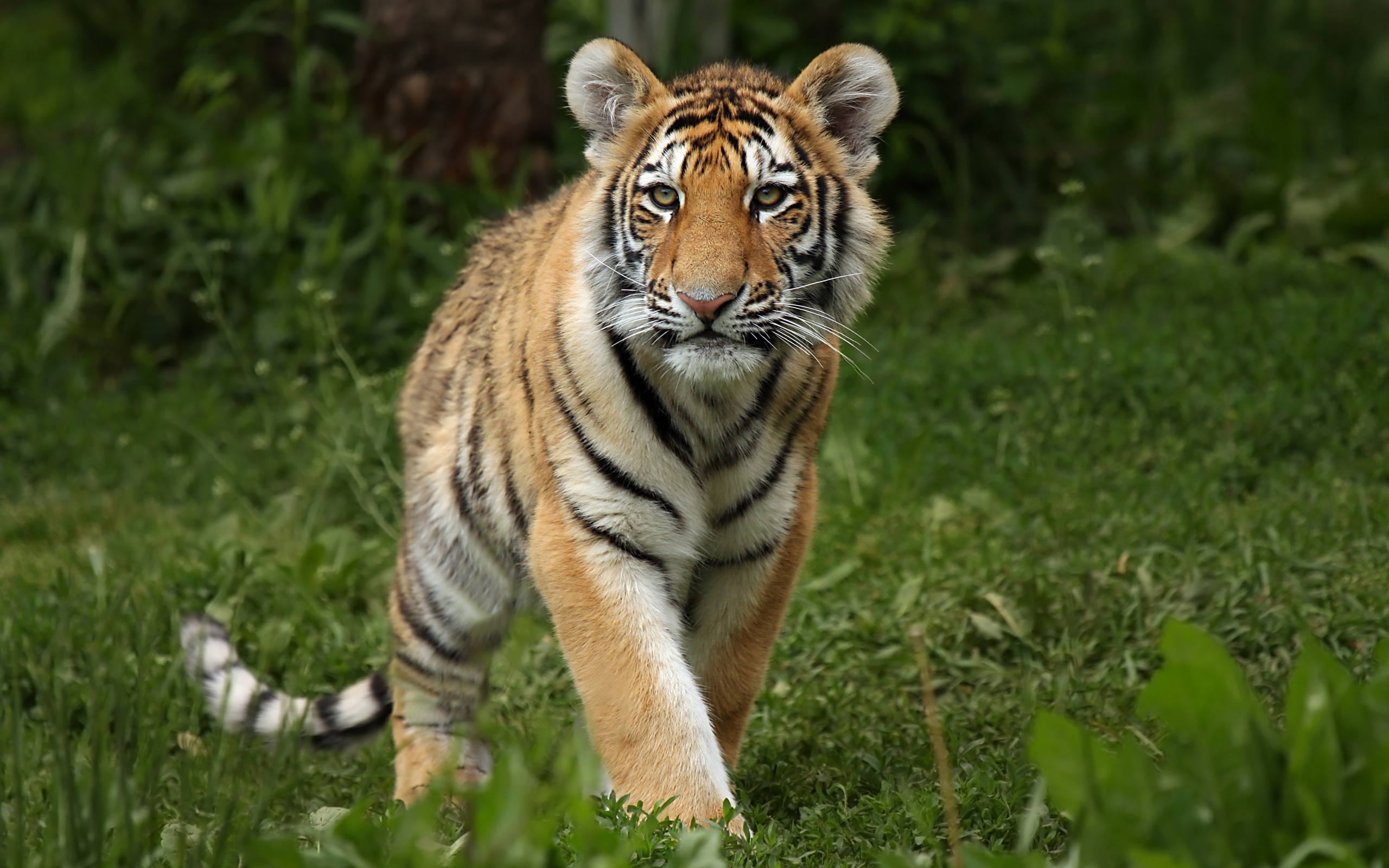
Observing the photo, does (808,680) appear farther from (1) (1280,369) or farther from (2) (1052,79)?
(2) (1052,79)

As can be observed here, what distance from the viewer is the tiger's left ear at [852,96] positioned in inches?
125

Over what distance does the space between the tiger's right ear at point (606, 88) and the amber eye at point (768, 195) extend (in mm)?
390

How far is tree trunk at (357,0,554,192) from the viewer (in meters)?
6.49

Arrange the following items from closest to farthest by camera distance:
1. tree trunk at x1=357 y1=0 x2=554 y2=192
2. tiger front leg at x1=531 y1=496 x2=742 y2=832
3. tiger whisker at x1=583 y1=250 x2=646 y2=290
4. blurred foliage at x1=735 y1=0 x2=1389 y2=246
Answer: tiger front leg at x1=531 y1=496 x2=742 y2=832 → tiger whisker at x1=583 y1=250 x2=646 y2=290 → tree trunk at x1=357 y1=0 x2=554 y2=192 → blurred foliage at x1=735 y1=0 x2=1389 y2=246

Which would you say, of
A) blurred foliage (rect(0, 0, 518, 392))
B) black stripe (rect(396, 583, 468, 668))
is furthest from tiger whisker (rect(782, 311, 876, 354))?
blurred foliage (rect(0, 0, 518, 392))

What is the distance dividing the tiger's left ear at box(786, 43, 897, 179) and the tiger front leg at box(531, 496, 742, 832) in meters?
1.05

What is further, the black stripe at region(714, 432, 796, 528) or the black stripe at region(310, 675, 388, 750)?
the black stripe at region(310, 675, 388, 750)

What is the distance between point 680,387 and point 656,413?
0.25 feet

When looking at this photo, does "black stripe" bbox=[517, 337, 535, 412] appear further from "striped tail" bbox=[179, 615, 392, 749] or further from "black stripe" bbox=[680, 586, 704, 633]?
"striped tail" bbox=[179, 615, 392, 749]

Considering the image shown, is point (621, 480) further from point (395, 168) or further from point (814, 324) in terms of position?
point (395, 168)

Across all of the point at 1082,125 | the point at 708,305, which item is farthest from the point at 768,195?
the point at 1082,125

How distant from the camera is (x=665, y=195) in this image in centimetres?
304

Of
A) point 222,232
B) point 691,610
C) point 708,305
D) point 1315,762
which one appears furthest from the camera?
point 222,232

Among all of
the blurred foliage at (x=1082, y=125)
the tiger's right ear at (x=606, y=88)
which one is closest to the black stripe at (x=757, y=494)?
the tiger's right ear at (x=606, y=88)
